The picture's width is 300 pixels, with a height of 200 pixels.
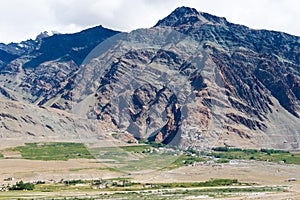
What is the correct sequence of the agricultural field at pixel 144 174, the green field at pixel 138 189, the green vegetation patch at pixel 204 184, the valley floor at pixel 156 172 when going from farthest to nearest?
the valley floor at pixel 156 172, the green vegetation patch at pixel 204 184, the agricultural field at pixel 144 174, the green field at pixel 138 189

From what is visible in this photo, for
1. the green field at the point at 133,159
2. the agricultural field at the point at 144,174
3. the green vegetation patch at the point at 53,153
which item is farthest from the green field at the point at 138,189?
the green vegetation patch at the point at 53,153

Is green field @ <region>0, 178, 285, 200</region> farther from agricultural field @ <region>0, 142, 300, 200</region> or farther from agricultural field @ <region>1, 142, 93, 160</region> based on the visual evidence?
agricultural field @ <region>1, 142, 93, 160</region>

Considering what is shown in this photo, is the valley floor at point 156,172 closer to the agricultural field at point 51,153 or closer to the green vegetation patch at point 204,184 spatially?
the green vegetation patch at point 204,184

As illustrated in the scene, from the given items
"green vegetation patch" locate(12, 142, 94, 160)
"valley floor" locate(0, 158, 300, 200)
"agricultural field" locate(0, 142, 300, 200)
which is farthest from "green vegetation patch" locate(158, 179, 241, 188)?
"green vegetation patch" locate(12, 142, 94, 160)

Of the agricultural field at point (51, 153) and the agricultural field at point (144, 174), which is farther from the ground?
the agricultural field at point (51, 153)

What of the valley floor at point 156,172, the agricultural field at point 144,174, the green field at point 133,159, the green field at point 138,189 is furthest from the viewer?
the green field at point 133,159

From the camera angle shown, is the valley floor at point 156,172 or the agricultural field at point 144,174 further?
the valley floor at point 156,172

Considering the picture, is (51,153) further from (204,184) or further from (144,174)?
(204,184)

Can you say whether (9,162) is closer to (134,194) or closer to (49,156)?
(49,156)

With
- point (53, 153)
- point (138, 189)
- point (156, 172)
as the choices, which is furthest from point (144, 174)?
point (53, 153)

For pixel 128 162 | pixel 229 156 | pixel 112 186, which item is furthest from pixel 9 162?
pixel 229 156

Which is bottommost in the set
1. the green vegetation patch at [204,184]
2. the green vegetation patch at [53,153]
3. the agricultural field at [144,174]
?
the green vegetation patch at [204,184]

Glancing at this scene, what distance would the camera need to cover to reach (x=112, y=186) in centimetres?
10625

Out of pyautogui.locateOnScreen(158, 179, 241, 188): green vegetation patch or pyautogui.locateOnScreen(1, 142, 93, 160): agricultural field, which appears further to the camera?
pyautogui.locateOnScreen(1, 142, 93, 160): agricultural field
